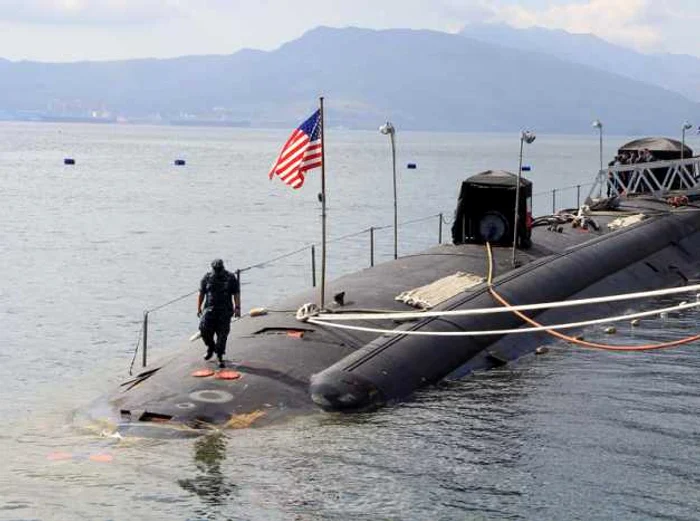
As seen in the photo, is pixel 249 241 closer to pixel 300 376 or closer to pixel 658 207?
pixel 658 207

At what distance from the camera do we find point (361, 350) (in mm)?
24906

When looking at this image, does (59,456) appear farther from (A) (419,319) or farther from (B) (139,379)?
(A) (419,319)

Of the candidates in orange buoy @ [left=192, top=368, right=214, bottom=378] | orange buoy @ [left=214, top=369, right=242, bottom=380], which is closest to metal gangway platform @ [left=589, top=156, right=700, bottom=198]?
orange buoy @ [left=214, top=369, right=242, bottom=380]

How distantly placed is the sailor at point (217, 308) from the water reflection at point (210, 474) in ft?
8.75

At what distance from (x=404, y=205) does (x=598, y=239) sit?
214 feet

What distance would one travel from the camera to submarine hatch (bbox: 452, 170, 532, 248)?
36750 mm

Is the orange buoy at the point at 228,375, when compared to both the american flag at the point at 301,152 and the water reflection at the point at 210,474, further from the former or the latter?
the american flag at the point at 301,152

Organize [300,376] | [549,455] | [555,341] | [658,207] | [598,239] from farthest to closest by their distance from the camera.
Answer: [658,207]
[598,239]
[555,341]
[300,376]
[549,455]

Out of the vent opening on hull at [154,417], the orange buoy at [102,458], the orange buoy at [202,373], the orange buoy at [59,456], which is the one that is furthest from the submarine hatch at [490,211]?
the orange buoy at [102,458]

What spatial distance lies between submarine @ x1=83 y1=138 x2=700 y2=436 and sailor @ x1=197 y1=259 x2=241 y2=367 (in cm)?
47

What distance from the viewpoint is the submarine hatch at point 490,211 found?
36.8 meters

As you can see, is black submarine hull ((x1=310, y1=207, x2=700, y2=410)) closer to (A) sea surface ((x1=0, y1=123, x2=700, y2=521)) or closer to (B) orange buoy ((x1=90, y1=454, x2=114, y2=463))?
(A) sea surface ((x1=0, y1=123, x2=700, y2=521))

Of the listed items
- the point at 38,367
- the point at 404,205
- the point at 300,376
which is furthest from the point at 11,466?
the point at 404,205

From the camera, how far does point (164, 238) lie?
233 feet
